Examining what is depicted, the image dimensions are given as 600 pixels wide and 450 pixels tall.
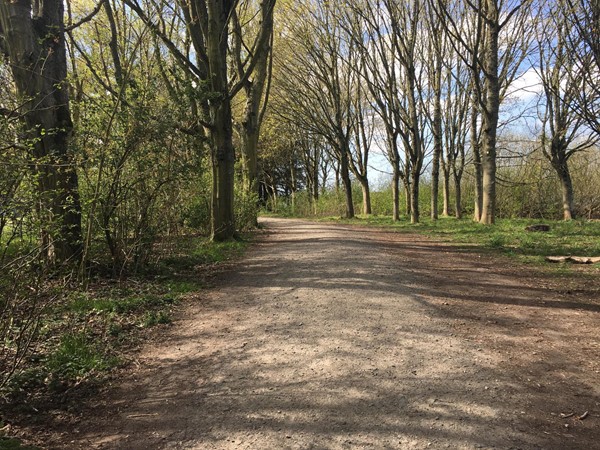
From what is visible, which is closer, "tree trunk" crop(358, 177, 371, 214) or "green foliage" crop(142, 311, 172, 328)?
"green foliage" crop(142, 311, 172, 328)

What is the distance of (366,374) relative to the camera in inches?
140

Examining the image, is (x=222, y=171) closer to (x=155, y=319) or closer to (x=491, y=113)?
(x=155, y=319)

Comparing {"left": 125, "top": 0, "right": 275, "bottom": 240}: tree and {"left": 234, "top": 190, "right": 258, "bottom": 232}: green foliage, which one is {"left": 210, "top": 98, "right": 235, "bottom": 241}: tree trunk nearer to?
{"left": 125, "top": 0, "right": 275, "bottom": 240}: tree

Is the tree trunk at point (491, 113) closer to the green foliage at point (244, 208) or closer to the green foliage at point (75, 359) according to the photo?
the green foliage at point (244, 208)

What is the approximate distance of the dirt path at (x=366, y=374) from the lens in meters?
2.76

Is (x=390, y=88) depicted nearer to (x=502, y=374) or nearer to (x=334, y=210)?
(x=334, y=210)

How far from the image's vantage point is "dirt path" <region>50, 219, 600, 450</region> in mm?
2762

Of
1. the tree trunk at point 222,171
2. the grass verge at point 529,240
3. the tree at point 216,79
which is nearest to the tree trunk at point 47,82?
the tree at point 216,79

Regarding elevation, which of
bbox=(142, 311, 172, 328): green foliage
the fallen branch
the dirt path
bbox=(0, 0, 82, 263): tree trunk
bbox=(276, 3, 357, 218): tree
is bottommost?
the dirt path

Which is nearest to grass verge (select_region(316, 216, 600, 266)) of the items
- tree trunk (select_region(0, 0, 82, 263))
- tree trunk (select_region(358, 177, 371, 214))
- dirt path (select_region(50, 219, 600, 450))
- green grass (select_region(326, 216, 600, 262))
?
green grass (select_region(326, 216, 600, 262))

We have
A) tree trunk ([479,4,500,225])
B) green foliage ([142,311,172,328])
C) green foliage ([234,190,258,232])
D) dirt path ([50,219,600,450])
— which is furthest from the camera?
green foliage ([234,190,258,232])

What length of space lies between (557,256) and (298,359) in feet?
23.1

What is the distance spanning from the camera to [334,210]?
1204 inches

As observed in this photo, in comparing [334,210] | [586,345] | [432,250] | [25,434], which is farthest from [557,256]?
[334,210]
